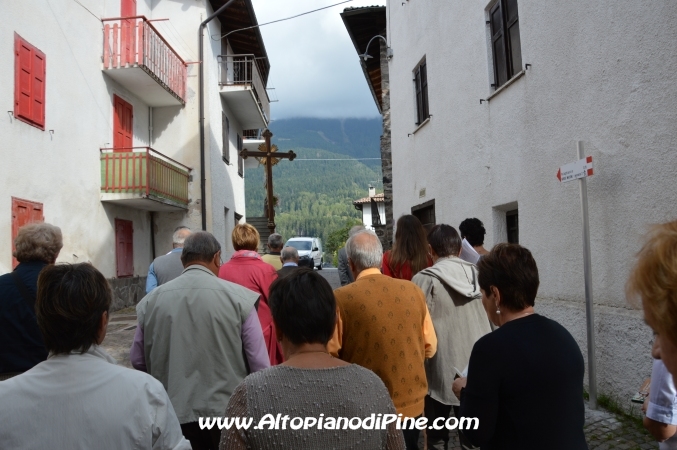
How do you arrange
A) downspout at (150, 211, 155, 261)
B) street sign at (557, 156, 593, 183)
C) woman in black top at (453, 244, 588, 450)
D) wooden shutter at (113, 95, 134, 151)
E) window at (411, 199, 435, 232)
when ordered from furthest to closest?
downspout at (150, 211, 155, 261), wooden shutter at (113, 95, 134, 151), window at (411, 199, 435, 232), street sign at (557, 156, 593, 183), woman in black top at (453, 244, 588, 450)

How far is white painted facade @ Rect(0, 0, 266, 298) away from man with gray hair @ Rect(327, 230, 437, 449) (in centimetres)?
775

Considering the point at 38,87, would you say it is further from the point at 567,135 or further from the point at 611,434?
the point at 611,434

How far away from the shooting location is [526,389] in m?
1.97

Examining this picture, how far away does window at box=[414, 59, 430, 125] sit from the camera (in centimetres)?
1139

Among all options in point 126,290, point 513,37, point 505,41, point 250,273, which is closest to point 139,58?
point 126,290

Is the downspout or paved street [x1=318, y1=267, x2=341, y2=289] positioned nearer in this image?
the downspout

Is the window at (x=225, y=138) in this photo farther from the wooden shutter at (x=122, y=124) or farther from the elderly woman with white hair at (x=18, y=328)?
the elderly woman with white hair at (x=18, y=328)

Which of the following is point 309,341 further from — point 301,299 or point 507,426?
point 507,426

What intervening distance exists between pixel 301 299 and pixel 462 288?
81.8 inches

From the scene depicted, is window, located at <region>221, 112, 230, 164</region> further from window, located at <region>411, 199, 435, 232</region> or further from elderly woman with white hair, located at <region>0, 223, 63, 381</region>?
elderly woman with white hair, located at <region>0, 223, 63, 381</region>

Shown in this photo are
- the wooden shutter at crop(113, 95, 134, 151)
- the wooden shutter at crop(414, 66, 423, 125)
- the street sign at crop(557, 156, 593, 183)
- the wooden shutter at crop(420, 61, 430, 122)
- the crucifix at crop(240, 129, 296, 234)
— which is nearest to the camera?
the street sign at crop(557, 156, 593, 183)

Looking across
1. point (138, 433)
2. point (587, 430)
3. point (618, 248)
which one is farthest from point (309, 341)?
point (618, 248)

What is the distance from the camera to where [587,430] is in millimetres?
4492

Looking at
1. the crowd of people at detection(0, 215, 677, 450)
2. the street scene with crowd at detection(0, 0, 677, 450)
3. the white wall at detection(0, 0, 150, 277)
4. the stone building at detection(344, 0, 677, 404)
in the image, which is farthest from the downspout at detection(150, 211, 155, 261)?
the crowd of people at detection(0, 215, 677, 450)
